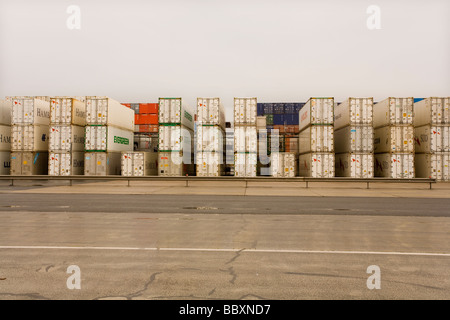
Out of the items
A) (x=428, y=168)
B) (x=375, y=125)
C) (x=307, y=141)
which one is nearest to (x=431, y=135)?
(x=428, y=168)

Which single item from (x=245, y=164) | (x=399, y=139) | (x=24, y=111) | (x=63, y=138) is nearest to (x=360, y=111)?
(x=399, y=139)

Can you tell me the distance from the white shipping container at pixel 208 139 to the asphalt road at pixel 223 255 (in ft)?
69.2

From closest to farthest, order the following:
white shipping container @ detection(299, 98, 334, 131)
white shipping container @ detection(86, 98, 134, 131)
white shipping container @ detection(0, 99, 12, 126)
Result: white shipping container @ detection(299, 98, 334, 131) → white shipping container @ detection(86, 98, 134, 131) → white shipping container @ detection(0, 99, 12, 126)

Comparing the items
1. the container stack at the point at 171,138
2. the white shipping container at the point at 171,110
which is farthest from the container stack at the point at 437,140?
the white shipping container at the point at 171,110

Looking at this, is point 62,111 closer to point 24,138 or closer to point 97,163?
point 24,138

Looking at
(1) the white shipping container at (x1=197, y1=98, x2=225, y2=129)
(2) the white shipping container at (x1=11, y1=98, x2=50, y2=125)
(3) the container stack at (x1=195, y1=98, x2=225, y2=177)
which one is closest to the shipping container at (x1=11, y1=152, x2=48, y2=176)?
(2) the white shipping container at (x1=11, y1=98, x2=50, y2=125)

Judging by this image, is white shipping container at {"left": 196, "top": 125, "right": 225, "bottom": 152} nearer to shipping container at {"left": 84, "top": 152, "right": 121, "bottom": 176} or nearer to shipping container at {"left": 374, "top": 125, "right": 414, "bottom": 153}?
shipping container at {"left": 84, "top": 152, "right": 121, "bottom": 176}

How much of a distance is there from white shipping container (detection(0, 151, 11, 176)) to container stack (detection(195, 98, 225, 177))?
61.6 feet

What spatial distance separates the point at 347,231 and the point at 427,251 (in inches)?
76.7

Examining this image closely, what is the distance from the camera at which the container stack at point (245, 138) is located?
30562 mm

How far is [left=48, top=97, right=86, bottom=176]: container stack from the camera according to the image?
3047 centimetres

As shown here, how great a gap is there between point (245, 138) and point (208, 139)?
354cm

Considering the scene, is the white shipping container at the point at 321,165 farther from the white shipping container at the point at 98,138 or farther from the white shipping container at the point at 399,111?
the white shipping container at the point at 98,138

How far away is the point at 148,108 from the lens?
4769 cm
